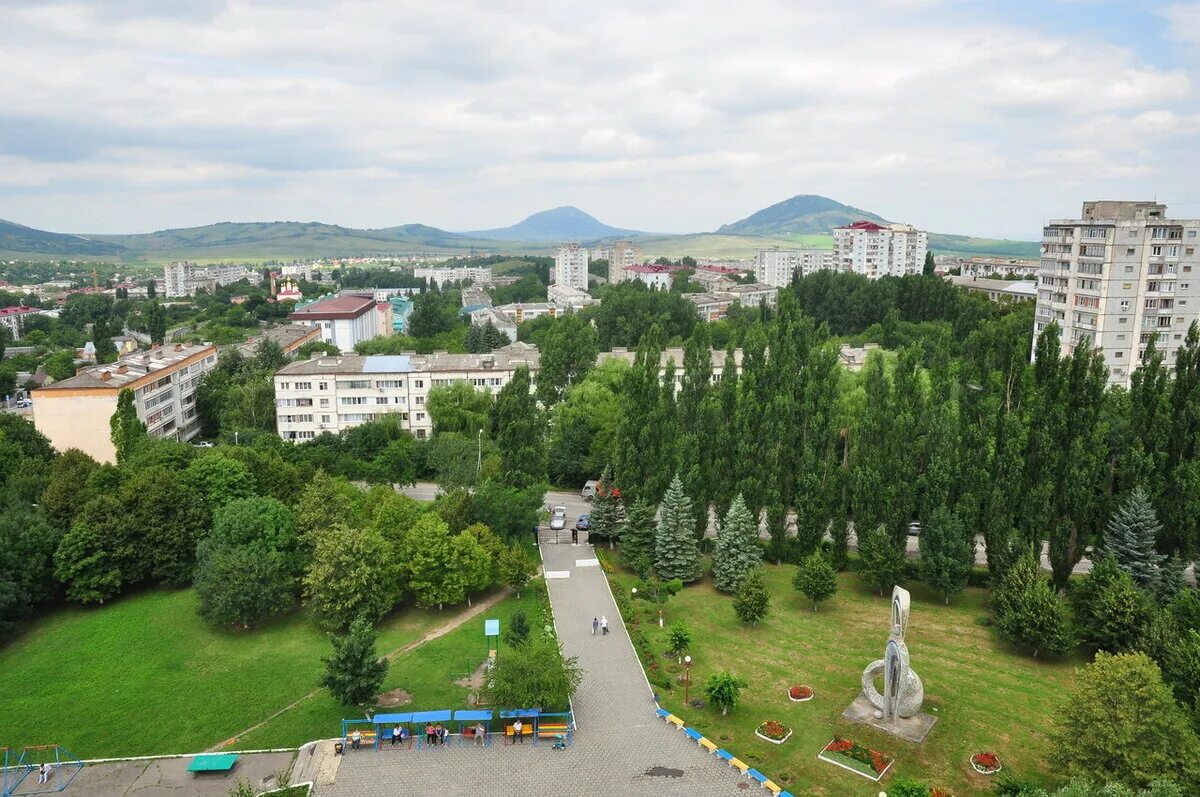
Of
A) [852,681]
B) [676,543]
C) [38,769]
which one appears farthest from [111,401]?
[852,681]

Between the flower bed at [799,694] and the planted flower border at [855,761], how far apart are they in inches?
90.8

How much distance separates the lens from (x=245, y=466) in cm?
3519

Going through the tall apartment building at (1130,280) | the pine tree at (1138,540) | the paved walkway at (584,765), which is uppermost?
the tall apartment building at (1130,280)

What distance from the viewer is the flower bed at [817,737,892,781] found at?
1973 centimetres

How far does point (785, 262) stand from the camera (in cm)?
16500

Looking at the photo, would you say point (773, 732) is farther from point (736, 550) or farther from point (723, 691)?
point (736, 550)

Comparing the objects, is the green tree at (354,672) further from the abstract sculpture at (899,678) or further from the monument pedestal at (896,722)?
the abstract sculpture at (899,678)

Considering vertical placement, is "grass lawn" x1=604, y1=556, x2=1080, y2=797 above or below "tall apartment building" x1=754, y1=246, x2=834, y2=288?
below

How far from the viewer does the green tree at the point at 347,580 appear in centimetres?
2714

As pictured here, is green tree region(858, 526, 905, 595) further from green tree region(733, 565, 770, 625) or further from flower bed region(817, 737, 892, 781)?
flower bed region(817, 737, 892, 781)

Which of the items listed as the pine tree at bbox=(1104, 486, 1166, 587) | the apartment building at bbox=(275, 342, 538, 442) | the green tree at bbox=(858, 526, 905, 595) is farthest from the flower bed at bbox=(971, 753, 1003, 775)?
the apartment building at bbox=(275, 342, 538, 442)

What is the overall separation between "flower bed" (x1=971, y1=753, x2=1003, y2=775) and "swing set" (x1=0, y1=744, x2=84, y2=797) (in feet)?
72.7

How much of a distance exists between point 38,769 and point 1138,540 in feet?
109

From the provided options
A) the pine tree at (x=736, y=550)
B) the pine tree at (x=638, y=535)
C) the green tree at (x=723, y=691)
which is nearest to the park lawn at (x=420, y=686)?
the pine tree at (x=638, y=535)
